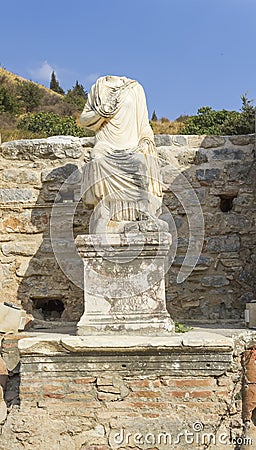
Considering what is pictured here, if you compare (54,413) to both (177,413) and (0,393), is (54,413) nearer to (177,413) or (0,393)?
(0,393)

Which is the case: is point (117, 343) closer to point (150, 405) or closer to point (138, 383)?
point (138, 383)

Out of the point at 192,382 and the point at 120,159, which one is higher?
the point at 120,159

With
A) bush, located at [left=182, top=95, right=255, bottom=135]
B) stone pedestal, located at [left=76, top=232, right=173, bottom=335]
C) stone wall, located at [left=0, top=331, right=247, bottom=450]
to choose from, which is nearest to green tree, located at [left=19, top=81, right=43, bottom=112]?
bush, located at [left=182, top=95, right=255, bottom=135]

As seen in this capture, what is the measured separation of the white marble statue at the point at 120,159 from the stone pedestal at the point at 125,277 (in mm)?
268

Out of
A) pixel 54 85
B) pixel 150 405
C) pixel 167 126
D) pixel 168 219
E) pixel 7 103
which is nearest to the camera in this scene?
pixel 150 405

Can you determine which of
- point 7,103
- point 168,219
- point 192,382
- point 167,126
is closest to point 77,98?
point 7,103

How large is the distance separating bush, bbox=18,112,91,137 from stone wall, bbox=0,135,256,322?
7236mm

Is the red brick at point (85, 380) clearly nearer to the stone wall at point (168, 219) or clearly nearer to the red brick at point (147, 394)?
the red brick at point (147, 394)

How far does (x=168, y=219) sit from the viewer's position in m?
6.54

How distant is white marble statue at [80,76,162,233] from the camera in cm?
480

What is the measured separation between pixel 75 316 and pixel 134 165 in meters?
2.25

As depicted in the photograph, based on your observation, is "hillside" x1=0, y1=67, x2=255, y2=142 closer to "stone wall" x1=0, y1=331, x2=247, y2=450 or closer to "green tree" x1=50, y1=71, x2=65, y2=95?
"stone wall" x1=0, y1=331, x2=247, y2=450

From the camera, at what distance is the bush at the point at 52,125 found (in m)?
14.2

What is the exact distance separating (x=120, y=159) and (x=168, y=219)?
5.96 ft
